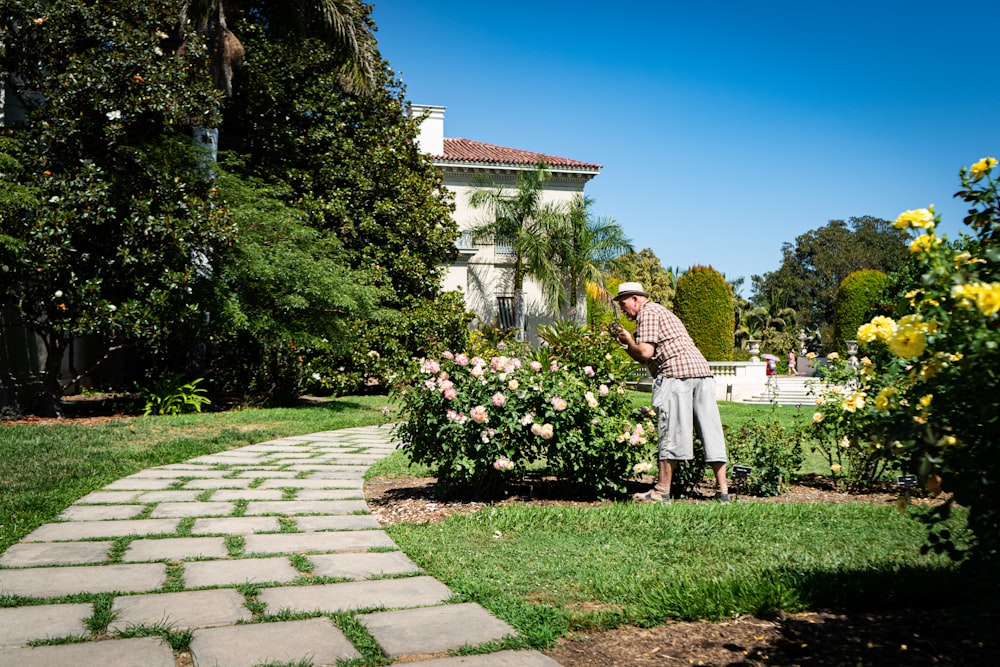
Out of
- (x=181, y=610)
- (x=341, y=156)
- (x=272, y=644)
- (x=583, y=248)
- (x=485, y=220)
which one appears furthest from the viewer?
(x=485, y=220)

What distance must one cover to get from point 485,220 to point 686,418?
2393cm

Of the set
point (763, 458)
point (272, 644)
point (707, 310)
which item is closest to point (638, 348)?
point (763, 458)

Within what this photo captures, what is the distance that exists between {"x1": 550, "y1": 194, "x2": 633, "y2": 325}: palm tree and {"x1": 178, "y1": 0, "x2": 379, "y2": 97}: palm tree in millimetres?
11190

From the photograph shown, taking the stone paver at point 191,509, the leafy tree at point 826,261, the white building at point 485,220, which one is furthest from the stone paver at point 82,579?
the leafy tree at point 826,261

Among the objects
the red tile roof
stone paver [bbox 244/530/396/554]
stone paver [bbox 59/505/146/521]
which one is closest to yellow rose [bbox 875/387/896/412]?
stone paver [bbox 244/530/396/554]

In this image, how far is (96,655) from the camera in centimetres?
272

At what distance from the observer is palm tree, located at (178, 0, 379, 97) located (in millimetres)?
13383

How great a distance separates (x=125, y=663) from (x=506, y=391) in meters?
3.16

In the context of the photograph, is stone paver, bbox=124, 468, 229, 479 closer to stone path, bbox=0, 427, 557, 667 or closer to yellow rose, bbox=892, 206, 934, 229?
stone path, bbox=0, 427, 557, 667

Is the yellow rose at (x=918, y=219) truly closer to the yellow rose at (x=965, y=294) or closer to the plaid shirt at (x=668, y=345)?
the yellow rose at (x=965, y=294)

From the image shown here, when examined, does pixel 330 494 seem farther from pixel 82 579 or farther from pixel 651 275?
pixel 651 275

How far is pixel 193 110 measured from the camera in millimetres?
11680

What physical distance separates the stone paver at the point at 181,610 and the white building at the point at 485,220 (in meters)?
25.3

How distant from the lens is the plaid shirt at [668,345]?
553 cm
